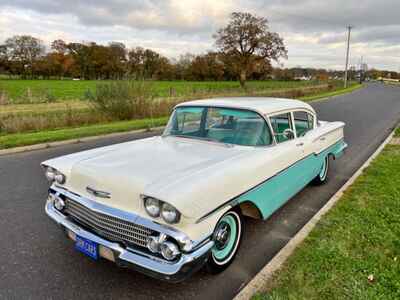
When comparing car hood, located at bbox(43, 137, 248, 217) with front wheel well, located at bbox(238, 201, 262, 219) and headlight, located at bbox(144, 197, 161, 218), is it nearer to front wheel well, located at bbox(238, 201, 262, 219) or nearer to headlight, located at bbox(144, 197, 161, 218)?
headlight, located at bbox(144, 197, 161, 218)

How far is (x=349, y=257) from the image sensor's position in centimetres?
287

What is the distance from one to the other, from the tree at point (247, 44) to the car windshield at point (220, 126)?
3875cm

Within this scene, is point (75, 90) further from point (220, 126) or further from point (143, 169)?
point (143, 169)

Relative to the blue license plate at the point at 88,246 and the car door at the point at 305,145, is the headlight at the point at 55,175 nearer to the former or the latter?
the blue license plate at the point at 88,246

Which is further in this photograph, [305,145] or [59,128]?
[59,128]

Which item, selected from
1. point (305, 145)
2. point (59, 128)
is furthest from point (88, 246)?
point (59, 128)

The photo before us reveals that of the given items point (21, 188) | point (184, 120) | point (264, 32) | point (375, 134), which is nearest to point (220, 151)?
point (184, 120)

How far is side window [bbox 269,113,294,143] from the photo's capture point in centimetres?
360

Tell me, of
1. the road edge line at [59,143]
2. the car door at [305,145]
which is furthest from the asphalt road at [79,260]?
the road edge line at [59,143]

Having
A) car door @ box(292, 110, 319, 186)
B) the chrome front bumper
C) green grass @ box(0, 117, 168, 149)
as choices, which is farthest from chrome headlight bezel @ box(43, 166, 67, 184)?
green grass @ box(0, 117, 168, 149)

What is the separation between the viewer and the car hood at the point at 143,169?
89.3 inches

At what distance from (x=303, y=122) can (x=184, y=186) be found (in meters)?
3.11

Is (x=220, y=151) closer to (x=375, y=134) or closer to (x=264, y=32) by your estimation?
(x=375, y=134)

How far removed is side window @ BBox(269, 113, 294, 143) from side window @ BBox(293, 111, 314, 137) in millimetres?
342
